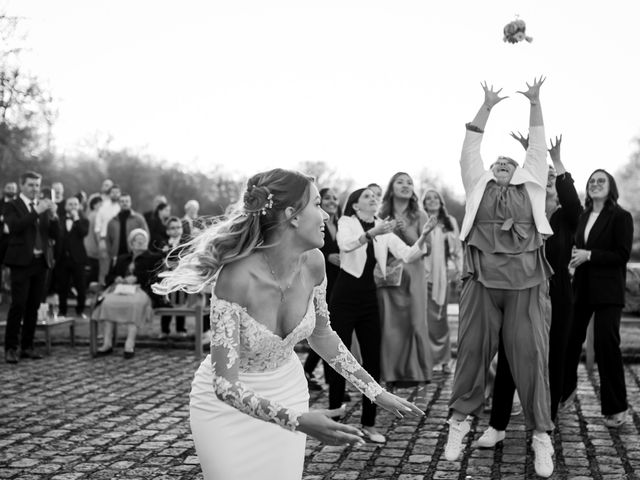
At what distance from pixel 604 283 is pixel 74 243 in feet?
34.3

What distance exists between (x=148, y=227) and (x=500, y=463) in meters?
11.8

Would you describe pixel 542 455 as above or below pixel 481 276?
below

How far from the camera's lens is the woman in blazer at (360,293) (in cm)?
749

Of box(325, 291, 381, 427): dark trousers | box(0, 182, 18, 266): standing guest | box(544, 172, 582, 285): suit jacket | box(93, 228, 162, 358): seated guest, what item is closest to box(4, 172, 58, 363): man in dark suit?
box(0, 182, 18, 266): standing guest

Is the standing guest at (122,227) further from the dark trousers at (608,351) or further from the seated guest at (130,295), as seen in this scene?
the dark trousers at (608,351)

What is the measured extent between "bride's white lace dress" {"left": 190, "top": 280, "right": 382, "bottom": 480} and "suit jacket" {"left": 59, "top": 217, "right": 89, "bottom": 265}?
12368 millimetres

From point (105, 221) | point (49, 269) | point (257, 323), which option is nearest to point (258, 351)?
point (257, 323)

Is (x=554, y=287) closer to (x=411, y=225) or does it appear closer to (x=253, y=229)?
(x=411, y=225)

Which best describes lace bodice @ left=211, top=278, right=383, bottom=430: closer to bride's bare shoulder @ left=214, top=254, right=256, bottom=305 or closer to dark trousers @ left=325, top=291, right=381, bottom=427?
bride's bare shoulder @ left=214, top=254, right=256, bottom=305

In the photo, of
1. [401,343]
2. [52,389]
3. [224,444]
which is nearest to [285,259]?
[224,444]

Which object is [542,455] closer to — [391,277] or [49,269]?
[391,277]

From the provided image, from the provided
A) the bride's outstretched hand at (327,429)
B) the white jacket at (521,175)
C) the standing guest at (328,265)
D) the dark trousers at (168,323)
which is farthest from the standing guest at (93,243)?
the bride's outstretched hand at (327,429)

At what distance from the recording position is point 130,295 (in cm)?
1220

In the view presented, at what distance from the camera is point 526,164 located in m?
6.65
